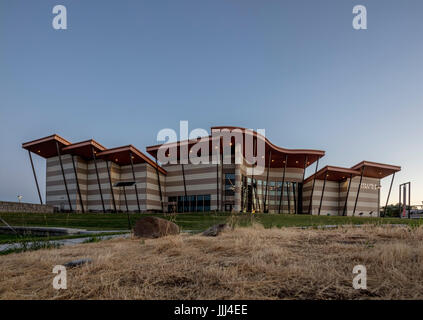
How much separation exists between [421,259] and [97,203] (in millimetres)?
46534

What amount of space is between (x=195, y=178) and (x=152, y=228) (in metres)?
33.4

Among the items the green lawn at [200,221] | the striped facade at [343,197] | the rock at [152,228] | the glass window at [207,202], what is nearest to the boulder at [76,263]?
the rock at [152,228]

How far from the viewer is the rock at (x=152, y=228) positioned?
28.4 feet

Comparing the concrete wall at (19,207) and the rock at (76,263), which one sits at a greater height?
the rock at (76,263)

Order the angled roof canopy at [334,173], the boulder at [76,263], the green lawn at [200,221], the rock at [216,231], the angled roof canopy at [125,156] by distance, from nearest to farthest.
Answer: the boulder at [76,263] → the rock at [216,231] → the green lawn at [200,221] → the angled roof canopy at [125,156] → the angled roof canopy at [334,173]

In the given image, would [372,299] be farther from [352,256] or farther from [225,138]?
[225,138]

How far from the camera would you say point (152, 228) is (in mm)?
8773

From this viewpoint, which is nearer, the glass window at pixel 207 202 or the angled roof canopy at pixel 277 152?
the angled roof canopy at pixel 277 152

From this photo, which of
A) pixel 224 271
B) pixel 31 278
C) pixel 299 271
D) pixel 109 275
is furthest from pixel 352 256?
pixel 31 278

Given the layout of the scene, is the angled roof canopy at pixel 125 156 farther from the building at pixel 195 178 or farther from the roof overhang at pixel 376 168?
the roof overhang at pixel 376 168

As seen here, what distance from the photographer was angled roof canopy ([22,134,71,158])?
40.0 meters

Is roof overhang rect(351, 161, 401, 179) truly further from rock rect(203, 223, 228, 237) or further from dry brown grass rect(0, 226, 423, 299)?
dry brown grass rect(0, 226, 423, 299)

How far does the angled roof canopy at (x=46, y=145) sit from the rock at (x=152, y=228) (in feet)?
123
